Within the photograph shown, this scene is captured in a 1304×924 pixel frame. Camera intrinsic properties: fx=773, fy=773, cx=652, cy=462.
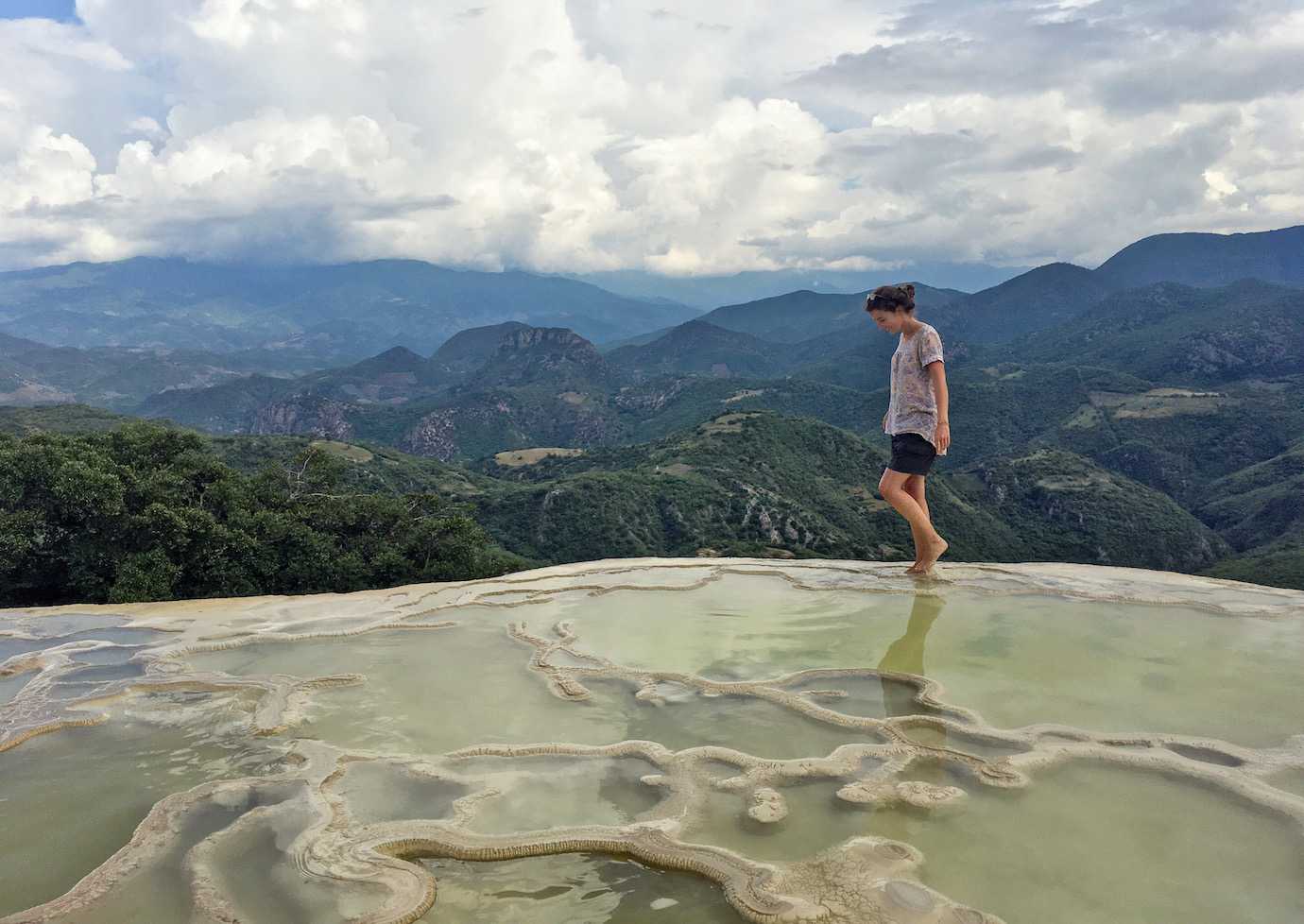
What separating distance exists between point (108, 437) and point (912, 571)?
20.9 m

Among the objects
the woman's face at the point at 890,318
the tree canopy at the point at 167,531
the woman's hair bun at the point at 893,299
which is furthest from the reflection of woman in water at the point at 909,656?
the tree canopy at the point at 167,531

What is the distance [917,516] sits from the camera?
8727mm

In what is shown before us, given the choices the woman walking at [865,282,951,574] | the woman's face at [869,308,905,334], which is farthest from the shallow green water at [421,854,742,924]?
the woman's face at [869,308,905,334]

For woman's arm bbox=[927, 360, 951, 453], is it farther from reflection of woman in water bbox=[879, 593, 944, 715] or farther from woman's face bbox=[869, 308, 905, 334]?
reflection of woman in water bbox=[879, 593, 944, 715]

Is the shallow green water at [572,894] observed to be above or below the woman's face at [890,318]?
below

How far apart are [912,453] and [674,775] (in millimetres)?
5400

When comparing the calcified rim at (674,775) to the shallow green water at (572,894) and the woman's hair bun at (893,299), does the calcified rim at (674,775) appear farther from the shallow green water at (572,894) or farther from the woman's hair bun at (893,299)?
the woman's hair bun at (893,299)

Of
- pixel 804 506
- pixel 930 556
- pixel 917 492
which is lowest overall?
pixel 804 506

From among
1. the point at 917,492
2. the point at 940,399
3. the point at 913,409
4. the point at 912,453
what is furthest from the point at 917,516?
A: the point at 940,399

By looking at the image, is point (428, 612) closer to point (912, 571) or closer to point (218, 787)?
point (218, 787)

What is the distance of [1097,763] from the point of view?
15.1ft

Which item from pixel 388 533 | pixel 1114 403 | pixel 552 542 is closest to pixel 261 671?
pixel 388 533

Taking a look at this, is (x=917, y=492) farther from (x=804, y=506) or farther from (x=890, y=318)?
(x=804, y=506)

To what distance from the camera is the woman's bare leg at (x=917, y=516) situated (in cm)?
875
